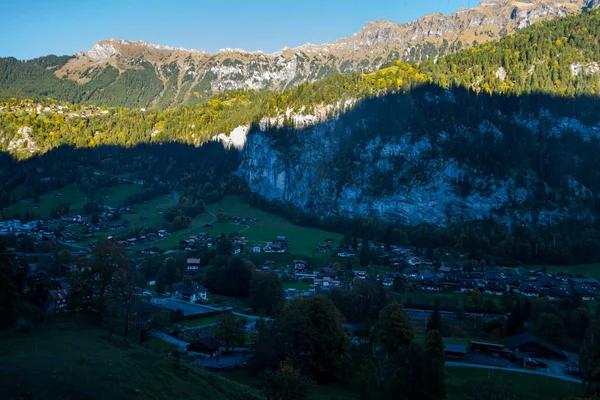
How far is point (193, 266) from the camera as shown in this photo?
2904 inches

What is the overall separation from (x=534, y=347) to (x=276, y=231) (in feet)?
207

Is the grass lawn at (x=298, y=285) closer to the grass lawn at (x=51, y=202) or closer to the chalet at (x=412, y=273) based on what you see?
the chalet at (x=412, y=273)

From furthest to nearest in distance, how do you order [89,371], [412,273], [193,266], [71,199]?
1. [71,199]
2. [193,266]
3. [412,273]
4. [89,371]

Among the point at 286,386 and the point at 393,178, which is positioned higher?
the point at 393,178

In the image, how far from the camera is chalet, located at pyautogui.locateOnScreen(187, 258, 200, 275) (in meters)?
71.5

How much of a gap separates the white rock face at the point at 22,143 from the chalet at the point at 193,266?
109 meters

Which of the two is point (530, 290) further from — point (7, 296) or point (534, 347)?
point (7, 296)

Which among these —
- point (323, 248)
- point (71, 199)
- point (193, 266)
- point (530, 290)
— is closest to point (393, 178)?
point (323, 248)

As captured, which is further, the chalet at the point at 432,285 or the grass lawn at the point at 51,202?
the grass lawn at the point at 51,202

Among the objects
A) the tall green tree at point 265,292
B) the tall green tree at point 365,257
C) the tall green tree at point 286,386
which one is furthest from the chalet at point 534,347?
the tall green tree at point 365,257

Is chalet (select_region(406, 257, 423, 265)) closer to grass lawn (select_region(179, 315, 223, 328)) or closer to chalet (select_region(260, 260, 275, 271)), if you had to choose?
chalet (select_region(260, 260, 275, 271))

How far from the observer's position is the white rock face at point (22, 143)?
15350cm

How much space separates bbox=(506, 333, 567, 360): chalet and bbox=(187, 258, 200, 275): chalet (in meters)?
46.1

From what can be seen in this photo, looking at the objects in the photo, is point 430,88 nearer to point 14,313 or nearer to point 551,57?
point 551,57
